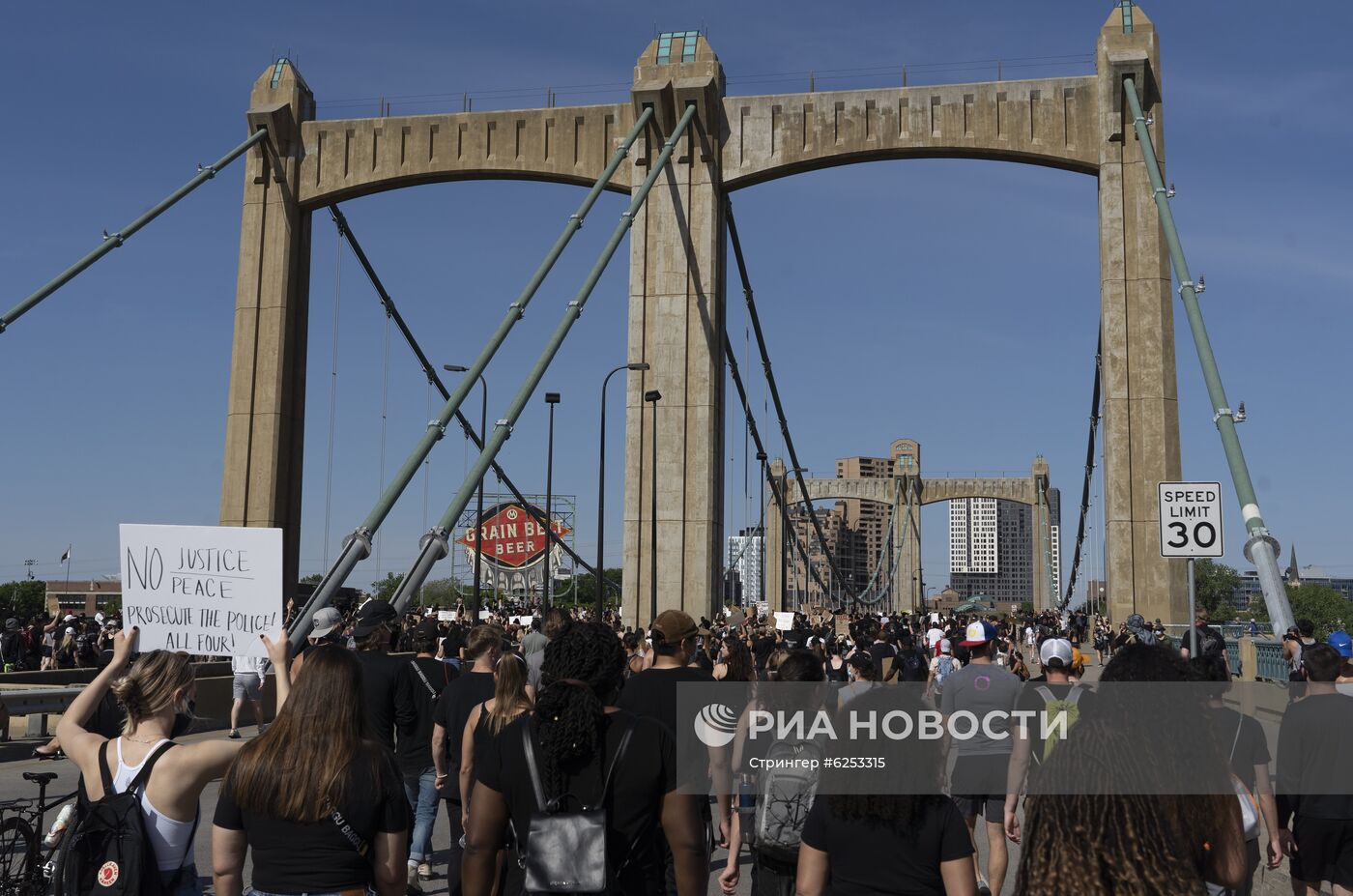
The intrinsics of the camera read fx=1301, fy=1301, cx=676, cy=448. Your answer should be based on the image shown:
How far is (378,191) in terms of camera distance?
3153 cm

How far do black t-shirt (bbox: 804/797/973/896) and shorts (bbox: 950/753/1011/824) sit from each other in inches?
170

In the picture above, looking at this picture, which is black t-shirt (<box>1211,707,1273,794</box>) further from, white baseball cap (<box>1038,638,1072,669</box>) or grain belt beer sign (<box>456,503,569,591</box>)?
grain belt beer sign (<box>456,503,569,591</box>)

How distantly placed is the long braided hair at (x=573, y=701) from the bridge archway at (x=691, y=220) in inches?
899

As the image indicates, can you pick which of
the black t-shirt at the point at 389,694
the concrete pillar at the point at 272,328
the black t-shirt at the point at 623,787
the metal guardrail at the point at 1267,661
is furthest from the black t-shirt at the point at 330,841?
the concrete pillar at the point at 272,328

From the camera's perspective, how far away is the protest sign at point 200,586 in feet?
21.4

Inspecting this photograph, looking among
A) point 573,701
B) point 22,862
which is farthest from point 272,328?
point 573,701

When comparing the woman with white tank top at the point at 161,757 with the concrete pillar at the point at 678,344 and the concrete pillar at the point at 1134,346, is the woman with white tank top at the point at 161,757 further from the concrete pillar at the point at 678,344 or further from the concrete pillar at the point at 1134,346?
the concrete pillar at the point at 1134,346

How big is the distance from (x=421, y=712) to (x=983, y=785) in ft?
11.4

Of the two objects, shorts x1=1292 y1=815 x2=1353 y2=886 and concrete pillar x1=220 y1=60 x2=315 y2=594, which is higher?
concrete pillar x1=220 y1=60 x2=315 y2=594

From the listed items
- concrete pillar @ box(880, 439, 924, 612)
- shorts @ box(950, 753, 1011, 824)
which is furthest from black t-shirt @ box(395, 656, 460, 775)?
concrete pillar @ box(880, 439, 924, 612)

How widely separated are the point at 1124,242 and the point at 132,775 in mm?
25358

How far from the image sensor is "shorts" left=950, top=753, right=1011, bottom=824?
26.1 ft

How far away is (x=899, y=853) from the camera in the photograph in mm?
3859

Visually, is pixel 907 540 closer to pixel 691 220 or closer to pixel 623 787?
pixel 691 220
